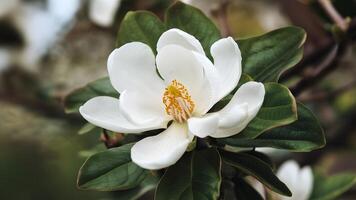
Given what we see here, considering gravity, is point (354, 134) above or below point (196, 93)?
below

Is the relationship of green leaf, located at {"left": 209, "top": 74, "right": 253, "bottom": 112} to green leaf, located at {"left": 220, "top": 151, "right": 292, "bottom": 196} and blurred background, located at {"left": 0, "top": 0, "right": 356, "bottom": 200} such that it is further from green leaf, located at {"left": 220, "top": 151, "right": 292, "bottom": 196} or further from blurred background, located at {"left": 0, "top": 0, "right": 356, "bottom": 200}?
blurred background, located at {"left": 0, "top": 0, "right": 356, "bottom": 200}

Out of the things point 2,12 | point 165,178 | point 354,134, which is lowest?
point 354,134

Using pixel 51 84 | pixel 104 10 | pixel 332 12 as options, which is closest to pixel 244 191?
pixel 332 12

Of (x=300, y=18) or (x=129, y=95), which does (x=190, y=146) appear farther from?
(x=300, y=18)

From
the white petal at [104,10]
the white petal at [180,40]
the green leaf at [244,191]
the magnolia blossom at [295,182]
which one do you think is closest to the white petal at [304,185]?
the magnolia blossom at [295,182]

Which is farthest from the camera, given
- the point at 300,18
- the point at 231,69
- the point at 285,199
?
the point at 300,18

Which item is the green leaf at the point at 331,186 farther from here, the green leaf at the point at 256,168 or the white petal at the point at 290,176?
the green leaf at the point at 256,168

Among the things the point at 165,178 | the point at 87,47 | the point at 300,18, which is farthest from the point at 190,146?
the point at 87,47
